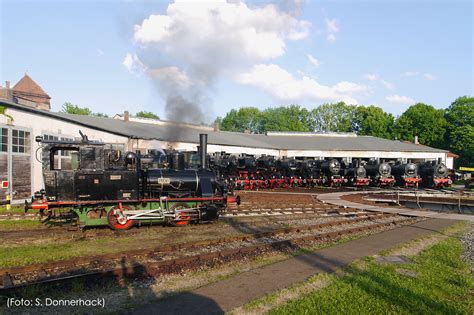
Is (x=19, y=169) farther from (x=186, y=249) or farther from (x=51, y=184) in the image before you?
(x=186, y=249)

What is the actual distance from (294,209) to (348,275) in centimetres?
1134

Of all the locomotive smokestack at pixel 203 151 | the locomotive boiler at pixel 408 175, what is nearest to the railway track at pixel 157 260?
the locomotive smokestack at pixel 203 151

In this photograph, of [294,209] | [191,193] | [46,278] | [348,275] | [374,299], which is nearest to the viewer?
[374,299]

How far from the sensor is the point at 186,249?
10.1m

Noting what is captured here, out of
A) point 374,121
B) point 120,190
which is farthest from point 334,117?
point 120,190

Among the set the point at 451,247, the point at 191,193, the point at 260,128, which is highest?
the point at 260,128

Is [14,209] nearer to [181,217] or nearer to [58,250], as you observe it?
[181,217]

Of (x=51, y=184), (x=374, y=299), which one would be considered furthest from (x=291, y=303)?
(x=51, y=184)

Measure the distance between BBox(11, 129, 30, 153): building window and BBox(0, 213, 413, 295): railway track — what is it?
→ 564 inches

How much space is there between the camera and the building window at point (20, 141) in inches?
776

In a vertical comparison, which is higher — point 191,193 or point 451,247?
point 191,193

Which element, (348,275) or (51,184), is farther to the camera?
(51,184)

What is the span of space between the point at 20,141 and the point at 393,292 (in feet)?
66.5

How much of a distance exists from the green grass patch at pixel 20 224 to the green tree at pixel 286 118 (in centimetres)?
9606
